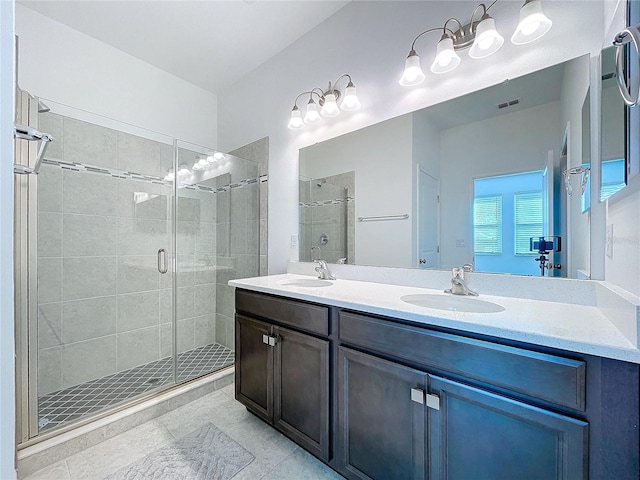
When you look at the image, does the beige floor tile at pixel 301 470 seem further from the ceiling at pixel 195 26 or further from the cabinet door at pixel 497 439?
the ceiling at pixel 195 26

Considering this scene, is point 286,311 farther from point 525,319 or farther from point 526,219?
point 526,219

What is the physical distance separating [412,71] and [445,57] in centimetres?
17

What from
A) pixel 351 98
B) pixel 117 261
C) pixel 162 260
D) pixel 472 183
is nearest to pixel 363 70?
pixel 351 98

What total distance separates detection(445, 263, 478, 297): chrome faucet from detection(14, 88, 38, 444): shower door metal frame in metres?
2.22

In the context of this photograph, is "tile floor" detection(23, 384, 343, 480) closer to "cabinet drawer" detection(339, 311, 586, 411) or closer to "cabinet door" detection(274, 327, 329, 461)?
"cabinet door" detection(274, 327, 329, 461)

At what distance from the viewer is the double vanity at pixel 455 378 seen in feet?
2.33

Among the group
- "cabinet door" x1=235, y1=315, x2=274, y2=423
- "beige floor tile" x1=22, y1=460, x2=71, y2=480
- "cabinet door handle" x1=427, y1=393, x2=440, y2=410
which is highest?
"cabinet door handle" x1=427, y1=393, x2=440, y2=410

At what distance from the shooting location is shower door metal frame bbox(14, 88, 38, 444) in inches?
56.6

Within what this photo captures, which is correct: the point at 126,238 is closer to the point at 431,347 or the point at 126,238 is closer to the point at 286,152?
the point at 286,152

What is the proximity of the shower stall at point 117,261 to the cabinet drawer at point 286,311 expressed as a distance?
2.73 ft

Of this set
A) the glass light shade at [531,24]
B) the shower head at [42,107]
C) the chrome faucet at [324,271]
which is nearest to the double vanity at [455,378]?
the chrome faucet at [324,271]

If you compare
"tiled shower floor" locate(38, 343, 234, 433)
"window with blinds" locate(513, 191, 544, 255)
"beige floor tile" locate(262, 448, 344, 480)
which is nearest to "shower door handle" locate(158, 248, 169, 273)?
"tiled shower floor" locate(38, 343, 234, 433)

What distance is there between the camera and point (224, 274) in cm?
266

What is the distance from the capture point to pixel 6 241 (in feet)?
1.16
